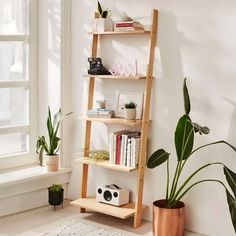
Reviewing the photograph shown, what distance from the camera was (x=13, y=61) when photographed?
4.24 meters

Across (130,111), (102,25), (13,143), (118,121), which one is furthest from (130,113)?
(13,143)

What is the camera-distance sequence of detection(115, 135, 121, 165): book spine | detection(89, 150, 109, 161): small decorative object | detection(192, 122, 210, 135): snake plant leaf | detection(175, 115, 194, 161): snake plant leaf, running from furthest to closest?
detection(89, 150, 109, 161): small decorative object < detection(115, 135, 121, 165): book spine < detection(175, 115, 194, 161): snake plant leaf < detection(192, 122, 210, 135): snake plant leaf

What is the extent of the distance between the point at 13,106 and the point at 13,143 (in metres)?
0.34

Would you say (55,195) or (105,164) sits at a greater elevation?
(105,164)

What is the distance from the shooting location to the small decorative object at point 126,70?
385 cm

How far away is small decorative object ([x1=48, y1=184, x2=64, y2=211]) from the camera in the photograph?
4.03m

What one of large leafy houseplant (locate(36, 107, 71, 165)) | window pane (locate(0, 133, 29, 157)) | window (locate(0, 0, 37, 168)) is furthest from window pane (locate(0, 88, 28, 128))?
large leafy houseplant (locate(36, 107, 71, 165))

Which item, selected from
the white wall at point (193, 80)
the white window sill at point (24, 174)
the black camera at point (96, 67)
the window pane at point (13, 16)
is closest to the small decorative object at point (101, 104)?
the white wall at point (193, 80)

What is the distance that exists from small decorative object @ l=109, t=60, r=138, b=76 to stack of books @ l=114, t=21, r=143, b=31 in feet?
0.97

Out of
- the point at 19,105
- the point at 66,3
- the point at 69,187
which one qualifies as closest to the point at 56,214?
the point at 69,187

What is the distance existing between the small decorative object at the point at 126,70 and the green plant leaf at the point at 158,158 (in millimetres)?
718

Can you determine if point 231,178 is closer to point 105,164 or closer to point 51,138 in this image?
point 105,164

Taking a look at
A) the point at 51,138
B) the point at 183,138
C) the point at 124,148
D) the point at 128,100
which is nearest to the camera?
the point at 183,138

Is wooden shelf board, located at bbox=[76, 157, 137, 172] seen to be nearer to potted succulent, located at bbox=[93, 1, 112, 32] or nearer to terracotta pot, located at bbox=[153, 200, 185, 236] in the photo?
terracotta pot, located at bbox=[153, 200, 185, 236]
